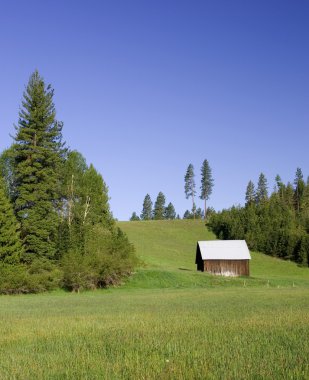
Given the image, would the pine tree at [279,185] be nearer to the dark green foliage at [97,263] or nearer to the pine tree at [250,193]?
the pine tree at [250,193]

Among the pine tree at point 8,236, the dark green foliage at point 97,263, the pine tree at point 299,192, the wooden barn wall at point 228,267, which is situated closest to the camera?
the pine tree at point 8,236

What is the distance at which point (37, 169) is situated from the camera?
56.3 meters

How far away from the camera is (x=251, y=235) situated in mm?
117125

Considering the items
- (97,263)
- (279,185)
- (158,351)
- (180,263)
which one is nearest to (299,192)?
(279,185)

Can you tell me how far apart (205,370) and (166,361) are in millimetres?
1199

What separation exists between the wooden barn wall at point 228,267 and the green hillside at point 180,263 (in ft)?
9.73

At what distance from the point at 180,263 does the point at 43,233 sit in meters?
48.0

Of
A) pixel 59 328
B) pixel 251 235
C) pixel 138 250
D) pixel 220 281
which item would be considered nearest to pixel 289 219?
pixel 251 235

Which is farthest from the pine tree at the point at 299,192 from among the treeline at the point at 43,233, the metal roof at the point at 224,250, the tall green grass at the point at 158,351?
the tall green grass at the point at 158,351

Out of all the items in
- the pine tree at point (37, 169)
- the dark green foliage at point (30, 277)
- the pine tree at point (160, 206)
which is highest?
the pine tree at point (160, 206)

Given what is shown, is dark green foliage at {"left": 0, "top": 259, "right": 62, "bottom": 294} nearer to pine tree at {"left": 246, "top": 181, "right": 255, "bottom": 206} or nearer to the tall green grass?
the tall green grass

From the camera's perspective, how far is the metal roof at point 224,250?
84.2 m

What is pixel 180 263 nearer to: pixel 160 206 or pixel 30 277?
pixel 30 277

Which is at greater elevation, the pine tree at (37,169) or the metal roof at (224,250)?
the pine tree at (37,169)
